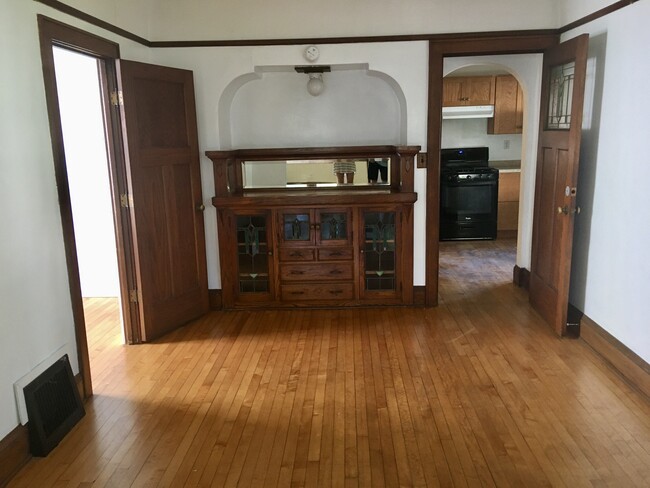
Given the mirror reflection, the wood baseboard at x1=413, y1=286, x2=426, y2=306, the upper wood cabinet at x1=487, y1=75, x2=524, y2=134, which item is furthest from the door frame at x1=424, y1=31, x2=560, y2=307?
the upper wood cabinet at x1=487, y1=75, x2=524, y2=134

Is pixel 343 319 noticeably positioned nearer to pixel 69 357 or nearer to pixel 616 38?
pixel 69 357

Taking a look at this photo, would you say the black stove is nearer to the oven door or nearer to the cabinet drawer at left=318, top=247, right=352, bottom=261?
the oven door

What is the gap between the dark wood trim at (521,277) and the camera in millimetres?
4797

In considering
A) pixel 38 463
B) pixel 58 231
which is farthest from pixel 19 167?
pixel 38 463

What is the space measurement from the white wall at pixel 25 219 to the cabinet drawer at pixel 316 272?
6.17ft

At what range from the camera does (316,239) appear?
13.9 feet

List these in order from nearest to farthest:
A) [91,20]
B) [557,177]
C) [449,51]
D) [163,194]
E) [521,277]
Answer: [91,20] → [557,177] → [163,194] → [449,51] → [521,277]

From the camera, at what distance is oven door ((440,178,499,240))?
6727mm

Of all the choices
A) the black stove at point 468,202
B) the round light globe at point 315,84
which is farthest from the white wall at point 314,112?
the black stove at point 468,202

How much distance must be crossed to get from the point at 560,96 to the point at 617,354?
1804 millimetres

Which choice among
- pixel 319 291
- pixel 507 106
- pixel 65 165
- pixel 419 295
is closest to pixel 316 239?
pixel 319 291

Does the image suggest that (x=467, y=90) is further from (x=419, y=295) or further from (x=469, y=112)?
(x=419, y=295)

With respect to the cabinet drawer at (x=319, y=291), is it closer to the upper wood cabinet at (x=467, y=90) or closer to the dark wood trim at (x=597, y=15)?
the dark wood trim at (x=597, y=15)

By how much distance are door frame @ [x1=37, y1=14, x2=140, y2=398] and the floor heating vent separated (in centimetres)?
20
